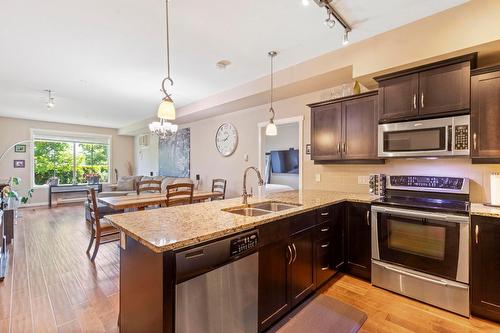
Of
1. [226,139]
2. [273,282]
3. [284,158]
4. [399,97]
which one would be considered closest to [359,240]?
[273,282]

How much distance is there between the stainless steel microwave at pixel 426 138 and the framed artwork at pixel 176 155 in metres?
4.85

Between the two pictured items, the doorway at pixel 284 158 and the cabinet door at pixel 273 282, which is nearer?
the cabinet door at pixel 273 282

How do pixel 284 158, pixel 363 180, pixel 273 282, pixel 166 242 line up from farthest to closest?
pixel 284 158
pixel 363 180
pixel 273 282
pixel 166 242

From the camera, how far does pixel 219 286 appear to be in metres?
1.39

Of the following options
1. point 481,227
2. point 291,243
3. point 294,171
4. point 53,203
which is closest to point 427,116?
point 481,227

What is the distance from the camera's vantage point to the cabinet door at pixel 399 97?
2424 mm

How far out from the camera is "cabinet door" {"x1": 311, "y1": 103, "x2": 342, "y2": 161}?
10.3ft

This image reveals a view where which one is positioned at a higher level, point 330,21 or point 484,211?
point 330,21

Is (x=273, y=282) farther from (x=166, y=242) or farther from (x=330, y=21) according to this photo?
(x=330, y=21)

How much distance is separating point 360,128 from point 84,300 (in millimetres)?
3510

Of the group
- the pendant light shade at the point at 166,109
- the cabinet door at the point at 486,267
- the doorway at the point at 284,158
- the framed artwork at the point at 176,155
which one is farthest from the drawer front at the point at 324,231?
the framed artwork at the point at 176,155

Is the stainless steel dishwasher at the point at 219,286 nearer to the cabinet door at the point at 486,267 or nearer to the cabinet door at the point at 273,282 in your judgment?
the cabinet door at the point at 273,282

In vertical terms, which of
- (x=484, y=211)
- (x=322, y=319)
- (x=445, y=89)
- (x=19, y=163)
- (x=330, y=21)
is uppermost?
(x=330, y=21)

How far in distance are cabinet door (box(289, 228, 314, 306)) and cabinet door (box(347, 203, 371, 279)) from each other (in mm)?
712
